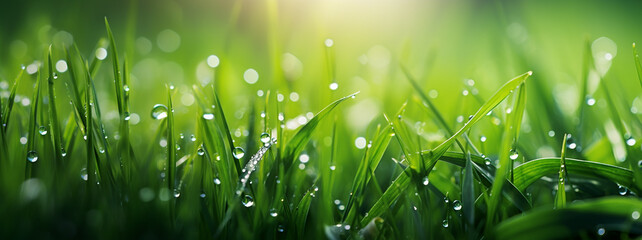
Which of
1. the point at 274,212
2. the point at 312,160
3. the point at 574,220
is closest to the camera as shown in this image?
the point at 574,220

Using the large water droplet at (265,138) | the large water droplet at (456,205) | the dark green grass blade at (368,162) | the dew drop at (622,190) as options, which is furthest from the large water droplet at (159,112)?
the dew drop at (622,190)

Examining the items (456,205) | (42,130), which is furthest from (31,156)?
(456,205)

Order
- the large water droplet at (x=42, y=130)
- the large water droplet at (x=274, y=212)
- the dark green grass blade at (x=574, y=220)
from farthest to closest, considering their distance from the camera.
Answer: the large water droplet at (x=42, y=130)
the large water droplet at (x=274, y=212)
the dark green grass blade at (x=574, y=220)

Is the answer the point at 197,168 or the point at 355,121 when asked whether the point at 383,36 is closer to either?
the point at 355,121

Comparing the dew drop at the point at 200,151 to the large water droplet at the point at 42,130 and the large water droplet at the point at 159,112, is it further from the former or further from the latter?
the large water droplet at the point at 42,130

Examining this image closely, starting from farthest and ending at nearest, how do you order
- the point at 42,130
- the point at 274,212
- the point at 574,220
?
the point at 42,130 → the point at 274,212 → the point at 574,220

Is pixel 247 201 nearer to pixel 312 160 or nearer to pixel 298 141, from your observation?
pixel 298 141

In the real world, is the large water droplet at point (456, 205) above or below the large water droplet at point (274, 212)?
above
